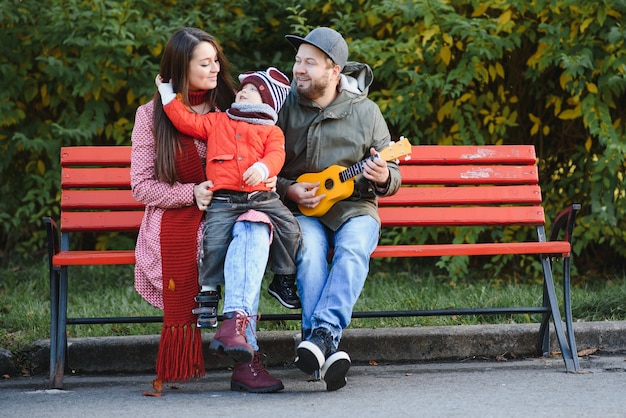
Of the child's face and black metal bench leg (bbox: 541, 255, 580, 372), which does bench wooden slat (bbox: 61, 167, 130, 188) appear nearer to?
the child's face

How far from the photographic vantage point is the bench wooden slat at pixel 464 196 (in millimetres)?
5105

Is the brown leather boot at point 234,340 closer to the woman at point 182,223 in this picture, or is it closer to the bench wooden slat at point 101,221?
the woman at point 182,223

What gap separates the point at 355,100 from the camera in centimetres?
471

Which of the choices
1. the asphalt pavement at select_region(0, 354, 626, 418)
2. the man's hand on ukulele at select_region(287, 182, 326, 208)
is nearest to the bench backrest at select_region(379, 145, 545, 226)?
the man's hand on ukulele at select_region(287, 182, 326, 208)

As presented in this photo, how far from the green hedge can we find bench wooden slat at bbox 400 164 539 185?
35.6 inches

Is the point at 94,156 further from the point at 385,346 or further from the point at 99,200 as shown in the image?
the point at 385,346

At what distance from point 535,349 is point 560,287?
48.7 inches

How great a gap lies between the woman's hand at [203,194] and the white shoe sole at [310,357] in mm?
751

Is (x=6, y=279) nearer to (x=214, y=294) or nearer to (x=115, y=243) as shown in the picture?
(x=115, y=243)

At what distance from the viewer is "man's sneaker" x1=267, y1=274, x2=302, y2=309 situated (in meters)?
4.34

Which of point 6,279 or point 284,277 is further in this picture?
point 6,279

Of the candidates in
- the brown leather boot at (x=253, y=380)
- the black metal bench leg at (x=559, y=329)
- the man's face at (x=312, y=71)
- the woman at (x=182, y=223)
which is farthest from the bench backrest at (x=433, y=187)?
the brown leather boot at (x=253, y=380)

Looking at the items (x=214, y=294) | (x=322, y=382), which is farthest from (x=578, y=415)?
(x=214, y=294)

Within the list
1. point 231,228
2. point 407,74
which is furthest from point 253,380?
point 407,74
